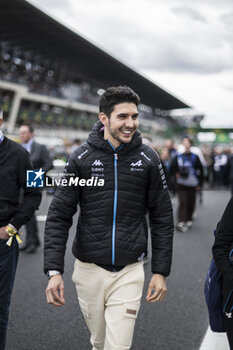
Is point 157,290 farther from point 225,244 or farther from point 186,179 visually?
point 186,179

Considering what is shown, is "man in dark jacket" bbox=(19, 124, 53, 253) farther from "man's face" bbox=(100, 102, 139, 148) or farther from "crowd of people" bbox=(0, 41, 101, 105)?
"crowd of people" bbox=(0, 41, 101, 105)

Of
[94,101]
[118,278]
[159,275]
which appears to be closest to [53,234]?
[118,278]

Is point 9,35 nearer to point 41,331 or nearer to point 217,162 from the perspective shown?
point 217,162

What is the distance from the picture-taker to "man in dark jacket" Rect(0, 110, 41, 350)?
2.95 metres

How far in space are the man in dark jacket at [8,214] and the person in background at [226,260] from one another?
4.60 feet

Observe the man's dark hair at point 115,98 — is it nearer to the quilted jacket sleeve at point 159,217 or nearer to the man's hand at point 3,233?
the quilted jacket sleeve at point 159,217

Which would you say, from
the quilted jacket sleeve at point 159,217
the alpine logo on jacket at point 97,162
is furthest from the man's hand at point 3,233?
the quilted jacket sleeve at point 159,217

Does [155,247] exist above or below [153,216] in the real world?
below

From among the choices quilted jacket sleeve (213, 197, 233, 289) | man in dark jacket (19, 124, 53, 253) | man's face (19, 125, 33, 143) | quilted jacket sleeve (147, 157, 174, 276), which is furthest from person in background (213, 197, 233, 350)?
man's face (19, 125, 33, 143)

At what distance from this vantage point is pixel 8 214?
9.87 feet

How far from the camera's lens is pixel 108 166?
2570mm

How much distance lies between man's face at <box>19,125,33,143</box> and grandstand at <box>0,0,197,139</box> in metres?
28.3

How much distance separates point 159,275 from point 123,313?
303mm

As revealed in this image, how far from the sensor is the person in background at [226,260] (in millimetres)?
2293
